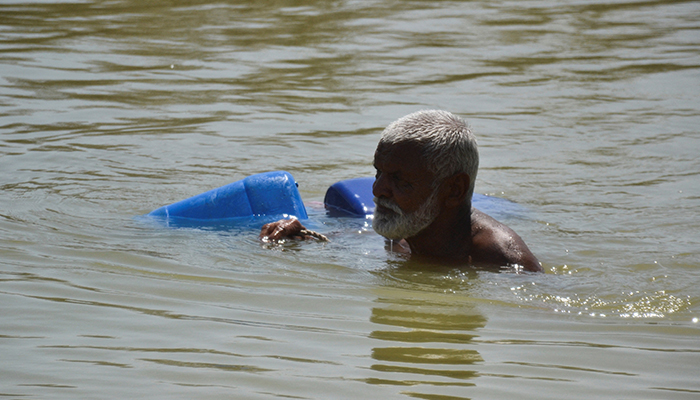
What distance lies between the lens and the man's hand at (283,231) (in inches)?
227

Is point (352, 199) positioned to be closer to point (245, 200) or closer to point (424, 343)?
point (245, 200)

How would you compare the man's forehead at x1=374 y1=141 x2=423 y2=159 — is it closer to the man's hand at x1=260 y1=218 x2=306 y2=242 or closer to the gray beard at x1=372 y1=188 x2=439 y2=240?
the gray beard at x1=372 y1=188 x2=439 y2=240

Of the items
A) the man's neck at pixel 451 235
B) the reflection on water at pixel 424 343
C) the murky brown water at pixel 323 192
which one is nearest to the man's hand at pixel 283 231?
the murky brown water at pixel 323 192

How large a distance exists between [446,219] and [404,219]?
26cm

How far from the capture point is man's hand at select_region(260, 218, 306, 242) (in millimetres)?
5777

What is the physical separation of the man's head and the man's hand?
818 mm

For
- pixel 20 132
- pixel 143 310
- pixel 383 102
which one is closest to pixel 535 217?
pixel 143 310

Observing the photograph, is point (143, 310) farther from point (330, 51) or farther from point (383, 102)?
point (330, 51)

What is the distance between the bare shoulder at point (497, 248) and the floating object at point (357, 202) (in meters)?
1.52

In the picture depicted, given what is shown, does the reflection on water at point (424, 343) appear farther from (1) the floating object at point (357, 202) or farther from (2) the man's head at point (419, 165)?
(1) the floating object at point (357, 202)

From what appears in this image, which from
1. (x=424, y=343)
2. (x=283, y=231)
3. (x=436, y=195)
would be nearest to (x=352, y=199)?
(x=283, y=231)

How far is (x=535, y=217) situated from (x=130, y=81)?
7.24m

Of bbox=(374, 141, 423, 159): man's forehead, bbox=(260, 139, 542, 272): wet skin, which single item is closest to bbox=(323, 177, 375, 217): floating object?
bbox=(260, 139, 542, 272): wet skin

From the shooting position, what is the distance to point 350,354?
362 centimetres
